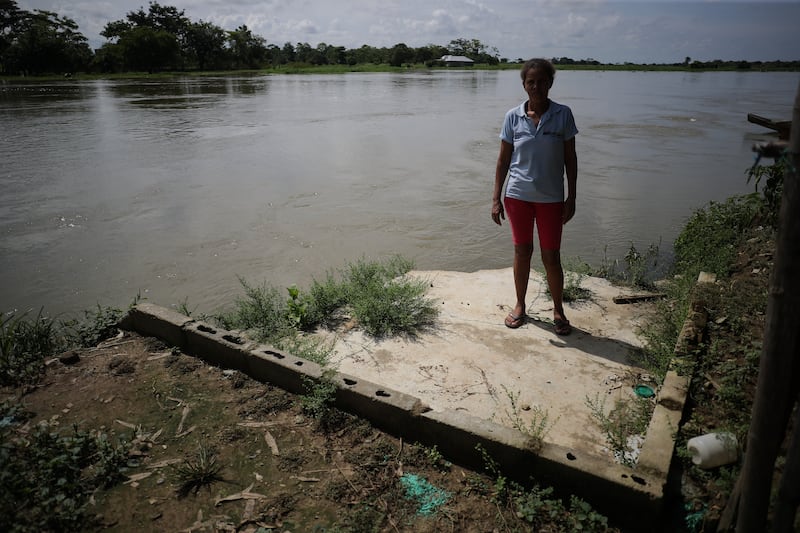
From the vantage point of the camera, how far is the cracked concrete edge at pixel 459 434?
2369 millimetres

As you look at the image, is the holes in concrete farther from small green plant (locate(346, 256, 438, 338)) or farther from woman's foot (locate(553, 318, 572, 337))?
small green plant (locate(346, 256, 438, 338))

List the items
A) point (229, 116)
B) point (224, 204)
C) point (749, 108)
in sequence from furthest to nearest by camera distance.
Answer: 1. point (749, 108)
2. point (229, 116)
3. point (224, 204)

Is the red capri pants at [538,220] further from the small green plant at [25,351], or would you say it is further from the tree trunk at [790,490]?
the small green plant at [25,351]

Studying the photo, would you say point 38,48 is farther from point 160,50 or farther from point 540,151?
point 540,151

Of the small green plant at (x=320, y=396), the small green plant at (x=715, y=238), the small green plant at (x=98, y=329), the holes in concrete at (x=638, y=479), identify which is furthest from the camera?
the small green plant at (x=715, y=238)

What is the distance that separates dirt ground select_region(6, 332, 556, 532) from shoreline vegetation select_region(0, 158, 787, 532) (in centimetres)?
6

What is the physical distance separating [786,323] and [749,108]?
28262 millimetres

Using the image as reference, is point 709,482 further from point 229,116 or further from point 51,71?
point 51,71

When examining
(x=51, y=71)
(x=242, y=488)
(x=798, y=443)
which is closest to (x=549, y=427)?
(x=798, y=443)

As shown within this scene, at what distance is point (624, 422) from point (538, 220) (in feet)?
5.72

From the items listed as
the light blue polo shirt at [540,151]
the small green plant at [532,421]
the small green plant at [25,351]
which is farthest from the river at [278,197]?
the small green plant at [532,421]

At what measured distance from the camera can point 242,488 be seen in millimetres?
2691

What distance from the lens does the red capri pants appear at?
13.2 ft

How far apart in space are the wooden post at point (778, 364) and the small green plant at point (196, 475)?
255 cm
